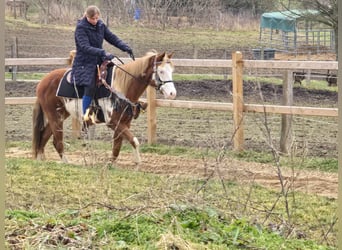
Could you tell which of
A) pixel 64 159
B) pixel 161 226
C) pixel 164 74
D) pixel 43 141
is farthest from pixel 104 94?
pixel 161 226

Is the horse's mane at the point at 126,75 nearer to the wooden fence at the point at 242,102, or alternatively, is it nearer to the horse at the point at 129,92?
the horse at the point at 129,92

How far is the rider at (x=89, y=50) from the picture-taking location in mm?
9125

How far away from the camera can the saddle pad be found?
31.2 feet

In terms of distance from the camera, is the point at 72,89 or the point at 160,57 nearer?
the point at 160,57

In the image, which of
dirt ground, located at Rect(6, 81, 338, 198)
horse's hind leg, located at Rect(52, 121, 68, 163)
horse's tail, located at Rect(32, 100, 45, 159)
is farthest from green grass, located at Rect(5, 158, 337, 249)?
horse's tail, located at Rect(32, 100, 45, 159)

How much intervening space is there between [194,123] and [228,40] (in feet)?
37.1

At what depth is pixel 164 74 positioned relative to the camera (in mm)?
9555

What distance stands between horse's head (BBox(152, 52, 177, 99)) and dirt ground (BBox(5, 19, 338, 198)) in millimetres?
708

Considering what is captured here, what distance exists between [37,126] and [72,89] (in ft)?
3.25

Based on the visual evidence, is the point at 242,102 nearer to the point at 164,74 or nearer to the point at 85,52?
the point at 164,74

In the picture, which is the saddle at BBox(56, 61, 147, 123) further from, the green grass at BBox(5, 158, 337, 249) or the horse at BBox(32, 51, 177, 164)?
the green grass at BBox(5, 158, 337, 249)

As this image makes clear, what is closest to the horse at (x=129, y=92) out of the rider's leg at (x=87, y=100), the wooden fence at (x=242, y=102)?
the rider's leg at (x=87, y=100)

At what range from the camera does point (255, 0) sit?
2578cm

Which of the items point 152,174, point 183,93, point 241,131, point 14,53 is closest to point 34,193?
point 152,174
